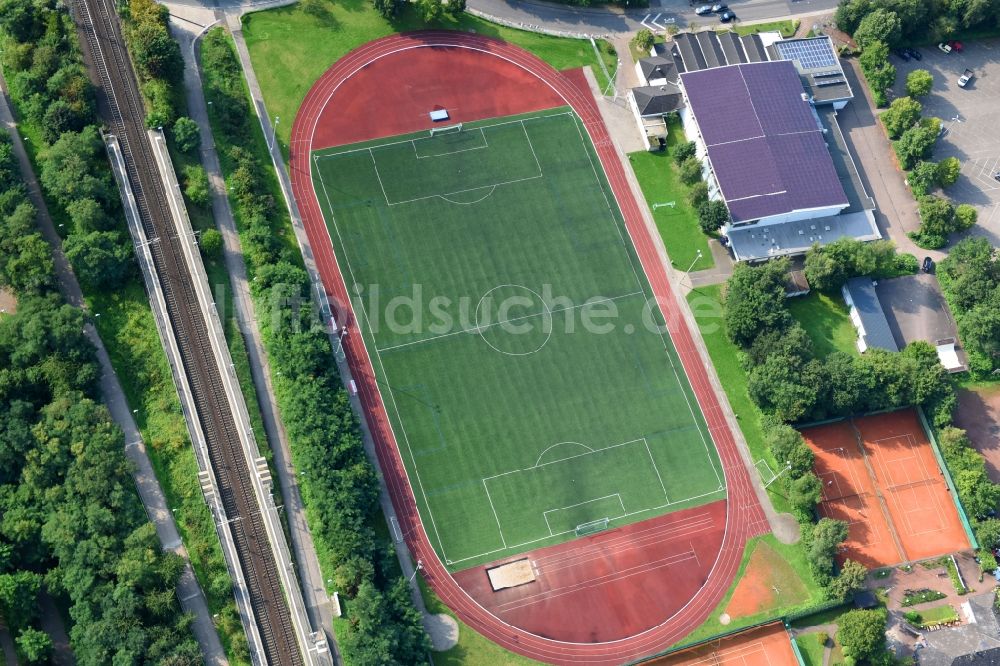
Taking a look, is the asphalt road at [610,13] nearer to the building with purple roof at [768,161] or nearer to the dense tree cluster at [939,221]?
the building with purple roof at [768,161]

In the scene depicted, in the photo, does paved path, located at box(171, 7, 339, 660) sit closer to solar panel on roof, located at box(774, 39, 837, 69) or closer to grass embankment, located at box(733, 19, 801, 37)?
grass embankment, located at box(733, 19, 801, 37)

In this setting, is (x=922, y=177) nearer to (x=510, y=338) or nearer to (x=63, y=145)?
(x=510, y=338)

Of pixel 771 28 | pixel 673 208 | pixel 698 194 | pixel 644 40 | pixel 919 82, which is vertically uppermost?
pixel 644 40

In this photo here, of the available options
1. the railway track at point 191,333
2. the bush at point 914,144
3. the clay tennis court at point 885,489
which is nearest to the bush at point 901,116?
the bush at point 914,144

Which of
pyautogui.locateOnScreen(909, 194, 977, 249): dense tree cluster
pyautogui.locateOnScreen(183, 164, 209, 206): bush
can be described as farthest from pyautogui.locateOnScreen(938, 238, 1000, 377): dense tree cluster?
pyautogui.locateOnScreen(183, 164, 209, 206): bush

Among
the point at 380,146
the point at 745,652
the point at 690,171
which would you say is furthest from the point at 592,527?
the point at 380,146

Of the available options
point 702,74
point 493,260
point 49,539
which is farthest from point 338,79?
point 49,539
